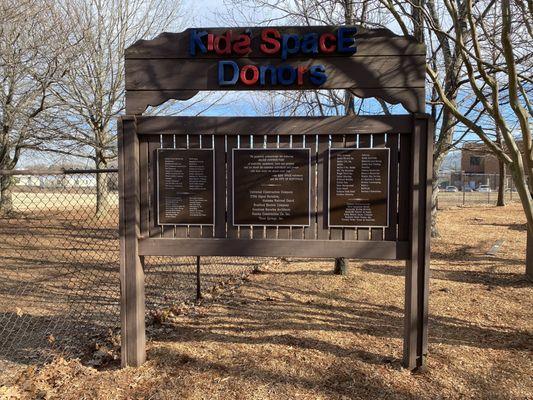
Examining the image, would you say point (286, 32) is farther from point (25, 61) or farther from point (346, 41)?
point (25, 61)

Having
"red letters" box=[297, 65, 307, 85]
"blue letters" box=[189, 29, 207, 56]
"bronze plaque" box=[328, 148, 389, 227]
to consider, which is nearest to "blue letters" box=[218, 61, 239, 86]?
"blue letters" box=[189, 29, 207, 56]

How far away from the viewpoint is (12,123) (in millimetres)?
13023

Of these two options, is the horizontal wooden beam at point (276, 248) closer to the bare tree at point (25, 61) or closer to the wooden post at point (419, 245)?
the wooden post at point (419, 245)

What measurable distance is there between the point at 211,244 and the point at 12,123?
40.2 feet

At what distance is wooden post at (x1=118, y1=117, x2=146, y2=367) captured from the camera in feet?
11.7

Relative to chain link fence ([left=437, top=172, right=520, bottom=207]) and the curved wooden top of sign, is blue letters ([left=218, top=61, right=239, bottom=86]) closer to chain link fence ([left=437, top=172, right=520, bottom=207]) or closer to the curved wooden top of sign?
the curved wooden top of sign

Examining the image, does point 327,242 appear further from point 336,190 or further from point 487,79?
point 487,79

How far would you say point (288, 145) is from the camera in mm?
3574

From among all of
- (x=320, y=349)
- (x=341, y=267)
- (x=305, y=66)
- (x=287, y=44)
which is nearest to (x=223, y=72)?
(x=287, y=44)

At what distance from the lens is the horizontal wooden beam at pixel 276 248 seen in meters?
3.50

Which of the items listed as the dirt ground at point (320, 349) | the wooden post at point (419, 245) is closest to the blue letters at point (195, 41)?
the wooden post at point (419, 245)

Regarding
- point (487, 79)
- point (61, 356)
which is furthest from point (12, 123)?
point (487, 79)

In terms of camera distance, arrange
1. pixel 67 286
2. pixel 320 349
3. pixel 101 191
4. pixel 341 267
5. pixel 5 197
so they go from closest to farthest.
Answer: pixel 320 349 < pixel 67 286 < pixel 341 267 < pixel 101 191 < pixel 5 197

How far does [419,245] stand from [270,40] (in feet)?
6.83
